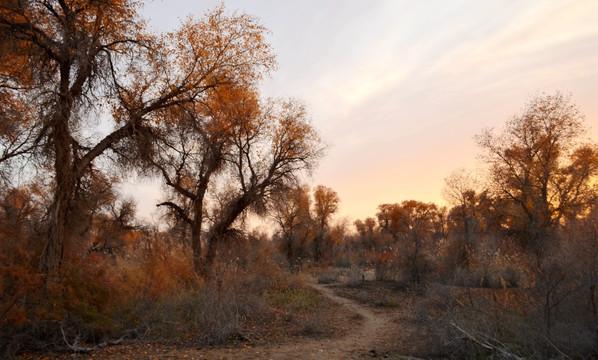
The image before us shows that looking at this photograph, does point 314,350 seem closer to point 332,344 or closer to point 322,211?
point 332,344

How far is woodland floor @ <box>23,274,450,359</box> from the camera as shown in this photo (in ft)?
25.1

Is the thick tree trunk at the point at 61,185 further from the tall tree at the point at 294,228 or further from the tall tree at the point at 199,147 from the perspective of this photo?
the tall tree at the point at 294,228

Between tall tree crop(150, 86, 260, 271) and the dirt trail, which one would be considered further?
tall tree crop(150, 86, 260, 271)

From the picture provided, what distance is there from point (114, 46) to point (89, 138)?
2478mm

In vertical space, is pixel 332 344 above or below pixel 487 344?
below

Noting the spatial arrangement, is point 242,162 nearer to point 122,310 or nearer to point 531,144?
point 122,310

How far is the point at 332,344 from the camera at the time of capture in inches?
372

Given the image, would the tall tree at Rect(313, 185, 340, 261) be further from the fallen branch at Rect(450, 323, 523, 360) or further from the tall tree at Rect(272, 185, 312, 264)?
the fallen branch at Rect(450, 323, 523, 360)

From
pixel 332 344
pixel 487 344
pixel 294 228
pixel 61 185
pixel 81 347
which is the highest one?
pixel 294 228

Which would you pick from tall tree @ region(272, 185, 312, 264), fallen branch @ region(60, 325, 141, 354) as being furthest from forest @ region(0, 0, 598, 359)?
tall tree @ region(272, 185, 312, 264)

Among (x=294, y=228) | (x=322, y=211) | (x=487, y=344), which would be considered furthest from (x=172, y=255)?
(x=322, y=211)

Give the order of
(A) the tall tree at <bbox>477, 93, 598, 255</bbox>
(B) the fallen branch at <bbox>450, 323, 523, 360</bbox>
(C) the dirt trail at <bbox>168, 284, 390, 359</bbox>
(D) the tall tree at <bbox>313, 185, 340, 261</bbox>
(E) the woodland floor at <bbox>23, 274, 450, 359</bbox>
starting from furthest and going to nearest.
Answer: (D) the tall tree at <bbox>313, 185, 340, 261</bbox>
(A) the tall tree at <bbox>477, 93, 598, 255</bbox>
(C) the dirt trail at <bbox>168, 284, 390, 359</bbox>
(E) the woodland floor at <bbox>23, 274, 450, 359</bbox>
(B) the fallen branch at <bbox>450, 323, 523, 360</bbox>

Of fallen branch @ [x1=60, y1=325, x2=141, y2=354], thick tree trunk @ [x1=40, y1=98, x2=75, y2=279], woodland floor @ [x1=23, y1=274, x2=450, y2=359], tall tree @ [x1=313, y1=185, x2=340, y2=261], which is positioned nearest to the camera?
fallen branch @ [x1=60, y1=325, x2=141, y2=354]

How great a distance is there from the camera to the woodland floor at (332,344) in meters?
7.66
